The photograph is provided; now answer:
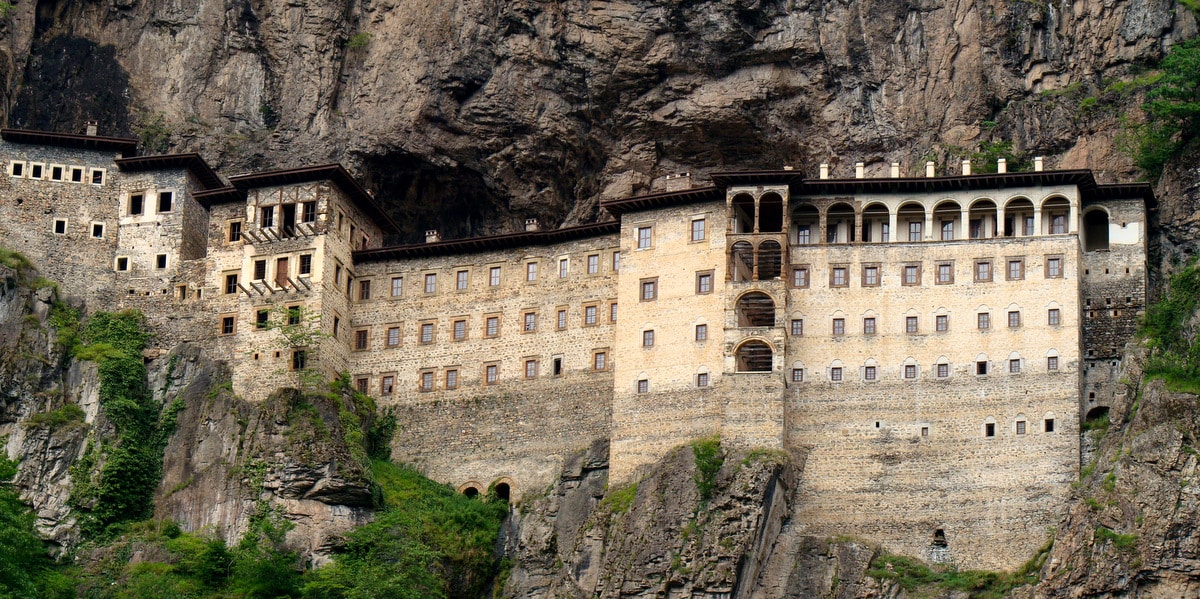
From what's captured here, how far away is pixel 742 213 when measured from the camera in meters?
88.6

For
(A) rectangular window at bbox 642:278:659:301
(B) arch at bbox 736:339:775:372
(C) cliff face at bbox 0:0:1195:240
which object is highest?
(C) cliff face at bbox 0:0:1195:240

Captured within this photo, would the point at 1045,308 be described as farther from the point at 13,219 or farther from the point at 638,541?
the point at 13,219

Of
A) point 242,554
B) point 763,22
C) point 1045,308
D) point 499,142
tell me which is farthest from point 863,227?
point 242,554

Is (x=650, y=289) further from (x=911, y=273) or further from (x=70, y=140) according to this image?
(x=70, y=140)

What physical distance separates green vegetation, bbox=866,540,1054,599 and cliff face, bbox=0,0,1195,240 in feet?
72.5

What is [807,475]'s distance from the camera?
83.4 metres

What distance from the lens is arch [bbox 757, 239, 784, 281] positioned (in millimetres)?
86750

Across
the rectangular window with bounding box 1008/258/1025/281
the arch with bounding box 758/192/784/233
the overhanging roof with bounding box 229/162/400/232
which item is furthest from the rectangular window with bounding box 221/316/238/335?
the rectangular window with bounding box 1008/258/1025/281

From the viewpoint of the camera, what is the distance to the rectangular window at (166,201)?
9888cm

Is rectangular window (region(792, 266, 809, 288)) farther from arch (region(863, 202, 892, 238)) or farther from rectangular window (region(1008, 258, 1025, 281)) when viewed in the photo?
rectangular window (region(1008, 258, 1025, 281))

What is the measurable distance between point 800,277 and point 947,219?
23.1 feet

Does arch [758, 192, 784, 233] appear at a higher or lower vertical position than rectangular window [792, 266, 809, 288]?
higher

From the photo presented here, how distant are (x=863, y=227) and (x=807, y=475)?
12.1 meters

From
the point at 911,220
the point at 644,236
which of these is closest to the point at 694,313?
the point at 644,236
